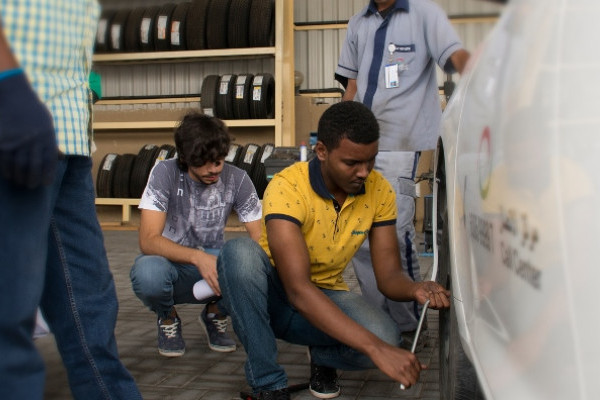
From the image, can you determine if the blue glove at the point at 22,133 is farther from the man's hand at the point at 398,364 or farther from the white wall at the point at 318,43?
the white wall at the point at 318,43

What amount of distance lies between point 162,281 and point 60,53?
169 centimetres

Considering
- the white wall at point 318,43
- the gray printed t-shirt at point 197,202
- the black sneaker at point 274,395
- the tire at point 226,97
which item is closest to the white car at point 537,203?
the black sneaker at point 274,395

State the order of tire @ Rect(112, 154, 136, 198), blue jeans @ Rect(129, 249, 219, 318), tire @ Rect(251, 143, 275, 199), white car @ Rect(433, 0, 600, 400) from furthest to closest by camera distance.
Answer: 1. tire @ Rect(112, 154, 136, 198)
2. tire @ Rect(251, 143, 275, 199)
3. blue jeans @ Rect(129, 249, 219, 318)
4. white car @ Rect(433, 0, 600, 400)

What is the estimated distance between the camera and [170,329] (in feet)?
11.7

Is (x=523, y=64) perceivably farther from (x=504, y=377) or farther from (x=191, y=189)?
(x=191, y=189)

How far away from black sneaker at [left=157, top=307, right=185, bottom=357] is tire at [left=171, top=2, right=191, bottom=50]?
6417 mm

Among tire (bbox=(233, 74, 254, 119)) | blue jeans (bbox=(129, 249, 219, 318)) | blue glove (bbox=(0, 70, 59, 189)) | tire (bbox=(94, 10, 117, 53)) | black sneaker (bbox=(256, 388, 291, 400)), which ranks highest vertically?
tire (bbox=(233, 74, 254, 119))

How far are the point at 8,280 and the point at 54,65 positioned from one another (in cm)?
57

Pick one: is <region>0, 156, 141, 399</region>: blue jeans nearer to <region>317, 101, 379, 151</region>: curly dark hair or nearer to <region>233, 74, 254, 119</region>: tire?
<region>317, 101, 379, 151</region>: curly dark hair

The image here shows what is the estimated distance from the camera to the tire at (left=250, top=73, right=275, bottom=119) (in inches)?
385

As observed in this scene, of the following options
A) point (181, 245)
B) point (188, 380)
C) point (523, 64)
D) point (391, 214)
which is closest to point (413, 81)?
point (391, 214)

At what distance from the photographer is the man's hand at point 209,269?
3.03 meters

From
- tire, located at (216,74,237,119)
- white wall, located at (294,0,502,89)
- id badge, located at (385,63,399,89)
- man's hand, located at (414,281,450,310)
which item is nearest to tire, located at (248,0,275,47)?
tire, located at (216,74,237,119)

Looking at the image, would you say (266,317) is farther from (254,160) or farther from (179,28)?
(179,28)
